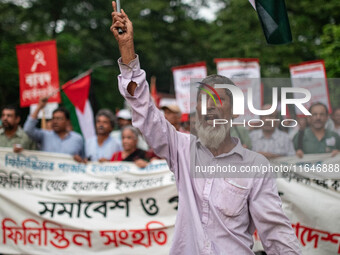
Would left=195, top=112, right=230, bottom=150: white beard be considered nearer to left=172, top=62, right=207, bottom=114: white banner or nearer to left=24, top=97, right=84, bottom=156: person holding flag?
left=24, top=97, right=84, bottom=156: person holding flag

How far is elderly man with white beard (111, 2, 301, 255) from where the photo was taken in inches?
105

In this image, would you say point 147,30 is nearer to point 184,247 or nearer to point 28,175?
point 28,175

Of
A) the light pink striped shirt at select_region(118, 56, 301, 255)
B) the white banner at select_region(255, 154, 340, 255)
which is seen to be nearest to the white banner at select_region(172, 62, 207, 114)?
the white banner at select_region(255, 154, 340, 255)

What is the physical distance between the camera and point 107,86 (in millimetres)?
31188

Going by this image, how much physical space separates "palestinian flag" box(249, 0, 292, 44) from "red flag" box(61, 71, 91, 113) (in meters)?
5.07

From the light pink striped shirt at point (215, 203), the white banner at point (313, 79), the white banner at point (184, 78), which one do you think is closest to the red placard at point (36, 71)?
the white banner at point (184, 78)

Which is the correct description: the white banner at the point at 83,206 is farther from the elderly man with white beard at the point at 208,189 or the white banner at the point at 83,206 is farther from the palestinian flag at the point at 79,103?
the elderly man with white beard at the point at 208,189

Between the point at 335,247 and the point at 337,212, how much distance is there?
0.32 meters

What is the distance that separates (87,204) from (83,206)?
49mm

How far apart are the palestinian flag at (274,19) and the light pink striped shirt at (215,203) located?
0.94 meters

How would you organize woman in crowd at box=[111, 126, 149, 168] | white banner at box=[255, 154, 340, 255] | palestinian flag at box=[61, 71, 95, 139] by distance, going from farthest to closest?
palestinian flag at box=[61, 71, 95, 139] < woman in crowd at box=[111, 126, 149, 168] < white banner at box=[255, 154, 340, 255]

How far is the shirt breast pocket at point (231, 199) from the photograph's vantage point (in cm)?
272

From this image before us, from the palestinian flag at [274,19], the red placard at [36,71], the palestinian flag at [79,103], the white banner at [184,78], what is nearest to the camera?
the palestinian flag at [274,19]

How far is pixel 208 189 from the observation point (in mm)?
2775
